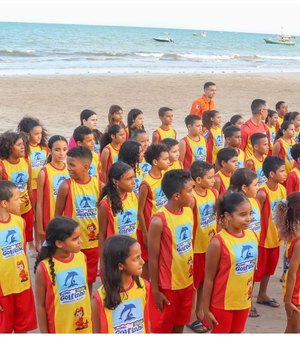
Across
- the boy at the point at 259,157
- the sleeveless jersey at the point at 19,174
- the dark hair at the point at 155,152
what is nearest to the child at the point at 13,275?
the dark hair at the point at 155,152

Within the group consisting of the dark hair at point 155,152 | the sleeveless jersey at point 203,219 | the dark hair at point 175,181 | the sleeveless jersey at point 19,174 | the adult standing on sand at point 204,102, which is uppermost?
the adult standing on sand at point 204,102

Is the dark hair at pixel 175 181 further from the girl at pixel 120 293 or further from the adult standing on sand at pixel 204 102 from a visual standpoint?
the adult standing on sand at pixel 204 102

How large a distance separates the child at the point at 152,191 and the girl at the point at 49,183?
3.18 ft

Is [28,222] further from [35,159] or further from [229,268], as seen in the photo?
[229,268]

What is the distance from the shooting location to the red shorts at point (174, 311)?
512 cm

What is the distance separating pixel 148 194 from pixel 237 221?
5.49ft

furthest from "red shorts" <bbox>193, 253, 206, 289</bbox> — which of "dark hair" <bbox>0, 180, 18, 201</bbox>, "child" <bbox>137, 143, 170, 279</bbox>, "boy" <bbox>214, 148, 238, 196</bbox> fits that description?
"dark hair" <bbox>0, 180, 18, 201</bbox>

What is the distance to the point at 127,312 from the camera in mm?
4020

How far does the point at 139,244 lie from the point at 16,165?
125 inches

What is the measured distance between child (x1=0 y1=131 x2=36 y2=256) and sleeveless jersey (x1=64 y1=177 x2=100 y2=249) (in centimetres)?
130

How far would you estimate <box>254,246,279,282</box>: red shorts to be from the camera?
20.9ft

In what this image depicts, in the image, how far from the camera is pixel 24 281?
4.94 metres

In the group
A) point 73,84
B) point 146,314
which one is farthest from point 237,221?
point 73,84

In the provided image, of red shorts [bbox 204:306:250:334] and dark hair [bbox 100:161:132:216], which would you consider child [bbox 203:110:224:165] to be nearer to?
dark hair [bbox 100:161:132:216]
